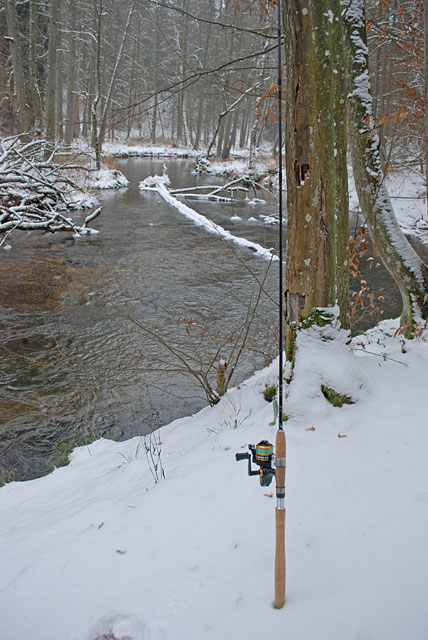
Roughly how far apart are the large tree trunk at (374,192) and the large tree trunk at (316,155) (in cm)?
147

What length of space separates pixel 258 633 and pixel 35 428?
12.5ft

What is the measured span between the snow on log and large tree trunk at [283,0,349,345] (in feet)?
7.58

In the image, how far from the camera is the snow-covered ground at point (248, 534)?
1.93 metres

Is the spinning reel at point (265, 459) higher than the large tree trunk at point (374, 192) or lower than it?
lower

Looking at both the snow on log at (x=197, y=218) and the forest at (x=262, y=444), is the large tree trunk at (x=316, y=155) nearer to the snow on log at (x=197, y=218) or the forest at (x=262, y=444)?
the forest at (x=262, y=444)

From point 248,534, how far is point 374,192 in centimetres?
398

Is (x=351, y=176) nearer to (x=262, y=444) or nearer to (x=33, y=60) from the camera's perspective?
(x=33, y=60)

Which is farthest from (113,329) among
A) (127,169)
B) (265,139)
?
(265,139)

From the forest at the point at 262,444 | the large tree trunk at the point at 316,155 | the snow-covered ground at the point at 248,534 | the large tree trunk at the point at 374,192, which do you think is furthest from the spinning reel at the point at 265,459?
the large tree trunk at the point at 374,192

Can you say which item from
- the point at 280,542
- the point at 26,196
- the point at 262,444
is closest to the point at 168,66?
the point at 26,196

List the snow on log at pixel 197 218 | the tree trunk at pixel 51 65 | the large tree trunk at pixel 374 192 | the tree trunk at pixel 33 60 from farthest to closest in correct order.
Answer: the tree trunk at pixel 51 65 → the tree trunk at pixel 33 60 → the snow on log at pixel 197 218 → the large tree trunk at pixel 374 192

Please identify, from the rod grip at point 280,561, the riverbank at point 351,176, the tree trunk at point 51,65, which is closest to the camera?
the rod grip at point 280,561

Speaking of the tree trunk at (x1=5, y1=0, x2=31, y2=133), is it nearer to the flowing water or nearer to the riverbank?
the flowing water

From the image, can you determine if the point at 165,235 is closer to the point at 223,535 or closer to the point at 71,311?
the point at 71,311
